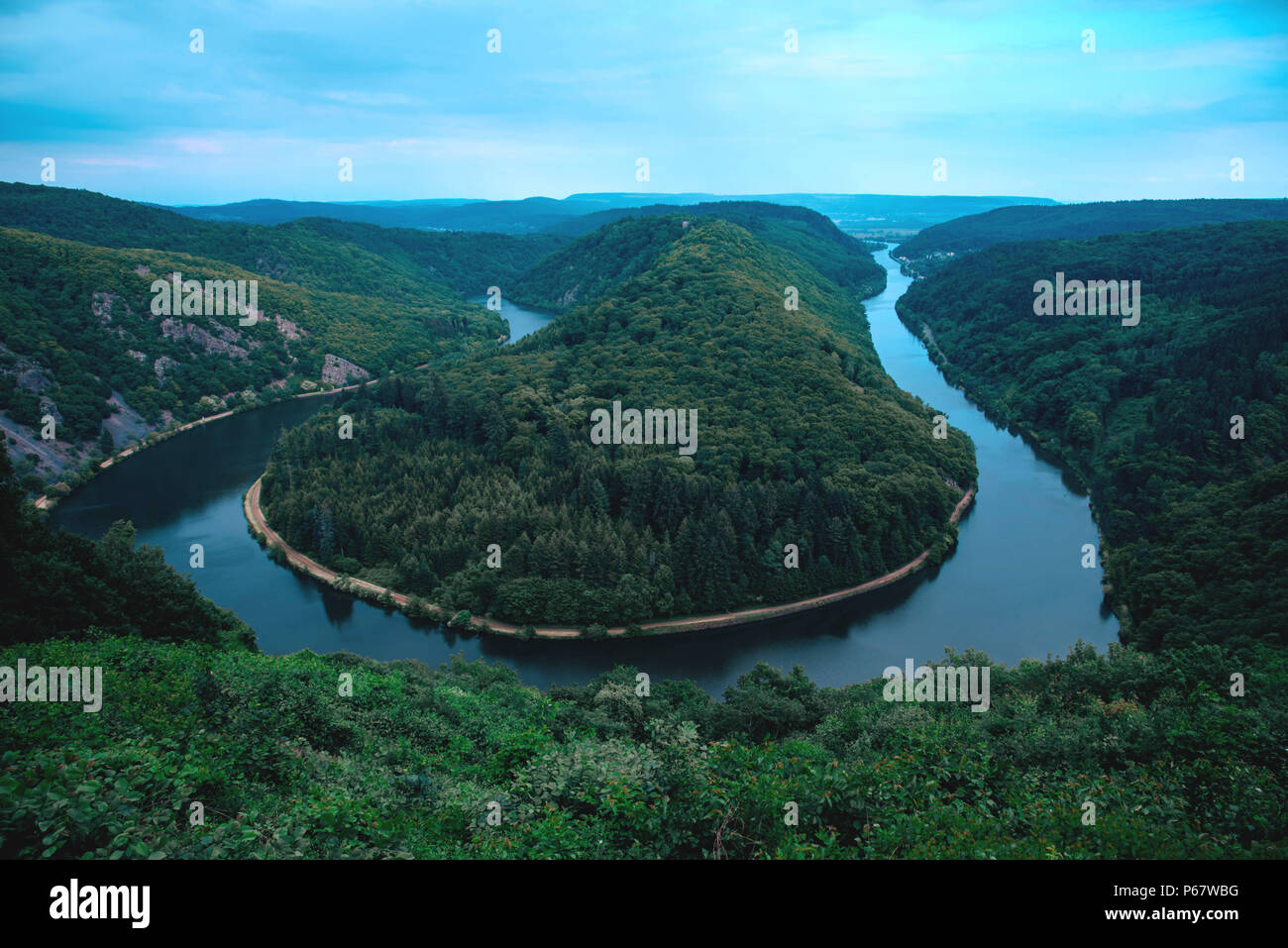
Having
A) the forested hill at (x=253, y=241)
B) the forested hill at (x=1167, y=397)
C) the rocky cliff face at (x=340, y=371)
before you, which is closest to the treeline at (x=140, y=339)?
the rocky cliff face at (x=340, y=371)

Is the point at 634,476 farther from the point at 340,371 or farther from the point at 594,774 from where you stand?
the point at 340,371

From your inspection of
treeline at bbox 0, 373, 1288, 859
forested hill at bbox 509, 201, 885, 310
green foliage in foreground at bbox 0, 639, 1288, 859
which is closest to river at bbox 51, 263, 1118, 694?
treeline at bbox 0, 373, 1288, 859

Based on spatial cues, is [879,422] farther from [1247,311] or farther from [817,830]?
[817,830]

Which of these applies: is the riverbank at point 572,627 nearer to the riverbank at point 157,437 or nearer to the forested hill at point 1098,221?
the riverbank at point 157,437

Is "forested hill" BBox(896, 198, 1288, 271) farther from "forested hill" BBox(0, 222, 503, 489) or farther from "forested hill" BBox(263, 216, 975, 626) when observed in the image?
"forested hill" BBox(0, 222, 503, 489)

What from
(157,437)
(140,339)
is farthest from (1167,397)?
(140,339)

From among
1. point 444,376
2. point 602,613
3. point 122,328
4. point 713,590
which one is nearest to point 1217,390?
point 713,590
